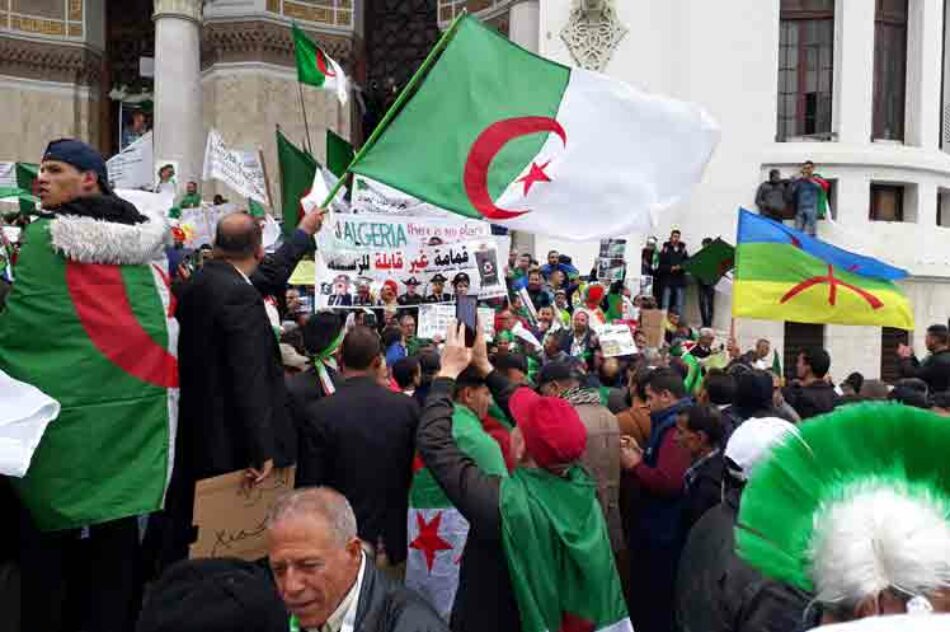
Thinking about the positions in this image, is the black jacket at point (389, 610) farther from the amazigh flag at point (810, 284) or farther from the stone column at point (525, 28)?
the stone column at point (525, 28)

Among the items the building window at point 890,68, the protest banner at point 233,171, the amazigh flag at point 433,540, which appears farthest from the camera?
the building window at point 890,68

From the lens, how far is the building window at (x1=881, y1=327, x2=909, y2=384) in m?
18.5

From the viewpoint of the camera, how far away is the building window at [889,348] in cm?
1850

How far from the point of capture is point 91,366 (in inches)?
156

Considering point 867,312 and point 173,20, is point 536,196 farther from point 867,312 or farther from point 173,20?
point 173,20

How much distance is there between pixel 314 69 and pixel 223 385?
29.6 feet

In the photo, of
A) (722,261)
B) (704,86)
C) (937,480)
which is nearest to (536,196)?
(937,480)

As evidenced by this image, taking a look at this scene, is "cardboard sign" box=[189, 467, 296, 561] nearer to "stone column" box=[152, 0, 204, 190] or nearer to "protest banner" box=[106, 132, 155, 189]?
"protest banner" box=[106, 132, 155, 189]

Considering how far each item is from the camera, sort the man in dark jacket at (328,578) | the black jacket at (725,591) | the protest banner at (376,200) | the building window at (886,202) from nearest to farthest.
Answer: the man in dark jacket at (328,578) → the black jacket at (725,591) → the protest banner at (376,200) → the building window at (886,202)

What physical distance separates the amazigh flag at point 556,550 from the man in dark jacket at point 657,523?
149cm

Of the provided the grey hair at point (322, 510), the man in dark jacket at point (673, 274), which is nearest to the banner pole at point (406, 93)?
the grey hair at point (322, 510)

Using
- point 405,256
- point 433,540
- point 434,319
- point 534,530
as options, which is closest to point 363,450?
point 433,540

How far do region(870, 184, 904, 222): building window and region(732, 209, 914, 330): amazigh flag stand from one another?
36.7 feet

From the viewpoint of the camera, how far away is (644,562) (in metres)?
5.16
